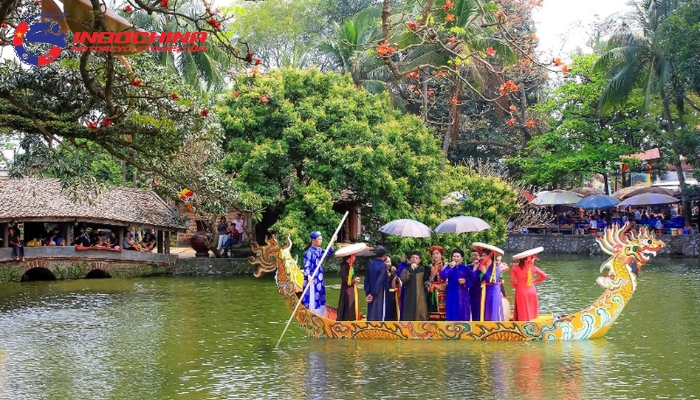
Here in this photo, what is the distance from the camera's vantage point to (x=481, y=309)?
47.4 feet

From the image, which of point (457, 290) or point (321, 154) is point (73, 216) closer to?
point (321, 154)

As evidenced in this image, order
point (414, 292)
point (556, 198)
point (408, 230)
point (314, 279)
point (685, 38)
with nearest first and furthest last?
point (414, 292) < point (314, 279) < point (408, 230) < point (685, 38) < point (556, 198)

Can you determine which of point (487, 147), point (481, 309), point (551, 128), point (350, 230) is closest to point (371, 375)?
point (481, 309)

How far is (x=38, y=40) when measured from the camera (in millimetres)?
12438

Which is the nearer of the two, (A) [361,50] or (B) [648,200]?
(B) [648,200]

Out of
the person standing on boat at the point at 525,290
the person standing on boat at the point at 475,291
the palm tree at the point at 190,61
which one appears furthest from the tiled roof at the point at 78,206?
the person standing on boat at the point at 525,290

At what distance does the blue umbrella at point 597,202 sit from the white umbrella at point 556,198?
819 millimetres

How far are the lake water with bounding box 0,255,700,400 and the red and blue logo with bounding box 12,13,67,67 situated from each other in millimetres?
4318

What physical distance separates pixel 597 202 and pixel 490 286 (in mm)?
23049

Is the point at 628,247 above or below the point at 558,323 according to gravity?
above

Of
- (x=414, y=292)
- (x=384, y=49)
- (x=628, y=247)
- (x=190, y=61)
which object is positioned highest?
(x=190, y=61)

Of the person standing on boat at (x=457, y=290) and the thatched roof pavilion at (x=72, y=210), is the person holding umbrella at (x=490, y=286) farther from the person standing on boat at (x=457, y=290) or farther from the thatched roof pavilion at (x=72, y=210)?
the thatched roof pavilion at (x=72, y=210)

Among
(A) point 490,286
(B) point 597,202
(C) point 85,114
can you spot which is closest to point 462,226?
(A) point 490,286

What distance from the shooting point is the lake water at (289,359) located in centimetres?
1130
